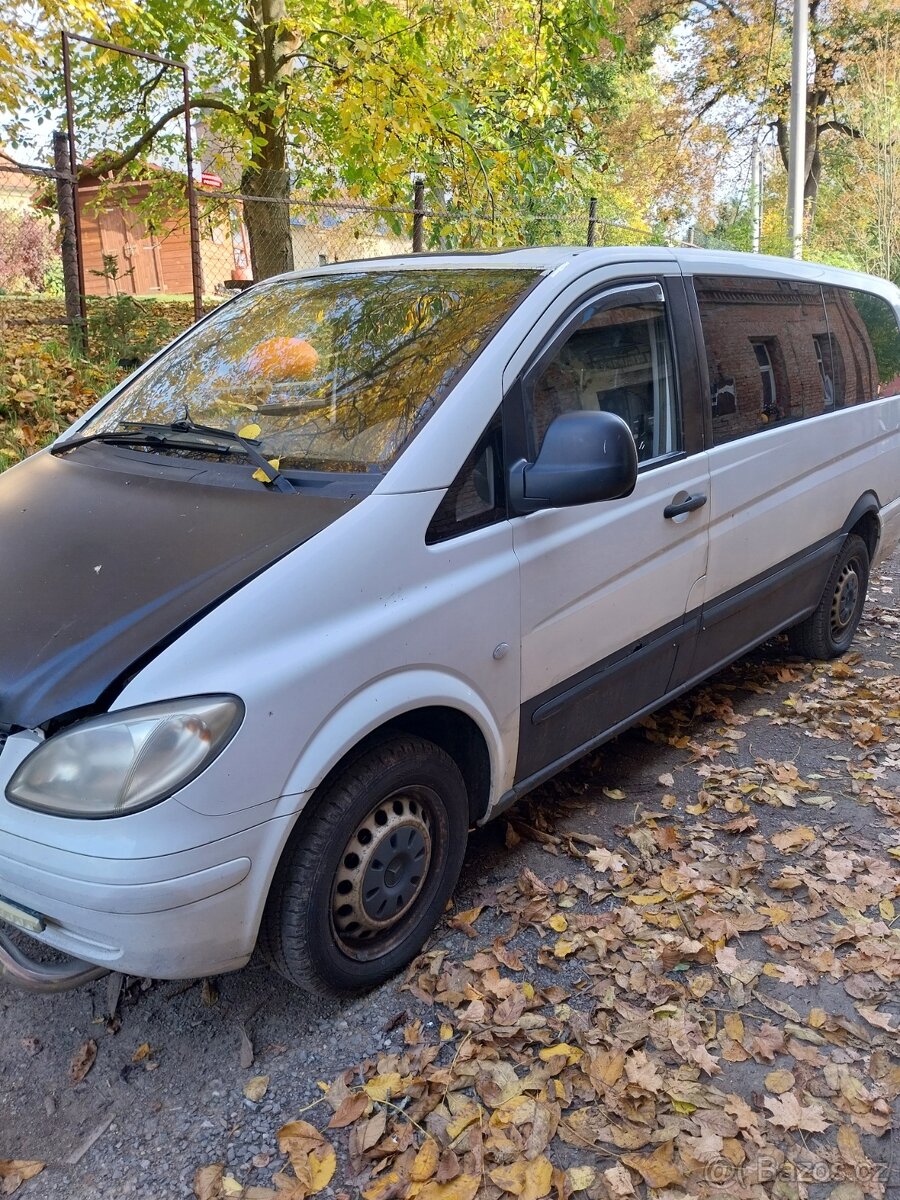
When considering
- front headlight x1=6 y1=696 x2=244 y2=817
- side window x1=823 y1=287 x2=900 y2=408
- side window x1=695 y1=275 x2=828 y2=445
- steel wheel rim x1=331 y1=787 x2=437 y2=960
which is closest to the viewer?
front headlight x1=6 y1=696 x2=244 y2=817

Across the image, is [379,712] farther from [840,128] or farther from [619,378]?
[840,128]

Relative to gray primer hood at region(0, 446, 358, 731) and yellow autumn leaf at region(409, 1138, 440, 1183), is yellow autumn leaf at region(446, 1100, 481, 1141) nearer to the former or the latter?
yellow autumn leaf at region(409, 1138, 440, 1183)

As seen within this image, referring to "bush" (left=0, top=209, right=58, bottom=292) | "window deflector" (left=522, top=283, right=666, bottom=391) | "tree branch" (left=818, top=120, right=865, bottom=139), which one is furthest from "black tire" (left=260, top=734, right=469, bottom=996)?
"tree branch" (left=818, top=120, right=865, bottom=139)

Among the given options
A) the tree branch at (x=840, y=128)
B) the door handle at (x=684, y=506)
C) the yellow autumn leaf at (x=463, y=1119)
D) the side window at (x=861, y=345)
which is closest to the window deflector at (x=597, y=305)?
the door handle at (x=684, y=506)

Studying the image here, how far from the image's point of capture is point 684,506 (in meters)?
3.57

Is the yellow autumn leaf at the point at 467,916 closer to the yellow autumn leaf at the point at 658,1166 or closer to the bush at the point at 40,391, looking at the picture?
the yellow autumn leaf at the point at 658,1166

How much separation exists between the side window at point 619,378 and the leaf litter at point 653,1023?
144 centimetres

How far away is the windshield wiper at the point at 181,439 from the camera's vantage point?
2.77 m

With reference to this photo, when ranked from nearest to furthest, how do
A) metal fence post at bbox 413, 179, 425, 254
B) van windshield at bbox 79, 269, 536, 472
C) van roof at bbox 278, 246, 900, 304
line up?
1. van windshield at bbox 79, 269, 536, 472
2. van roof at bbox 278, 246, 900, 304
3. metal fence post at bbox 413, 179, 425, 254

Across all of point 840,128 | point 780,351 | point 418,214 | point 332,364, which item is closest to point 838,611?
point 780,351

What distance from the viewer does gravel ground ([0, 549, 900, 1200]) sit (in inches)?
90.1

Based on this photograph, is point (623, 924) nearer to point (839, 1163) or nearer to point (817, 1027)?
point (817, 1027)

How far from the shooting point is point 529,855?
3.47 meters

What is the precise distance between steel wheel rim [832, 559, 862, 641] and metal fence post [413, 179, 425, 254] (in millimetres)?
6329
